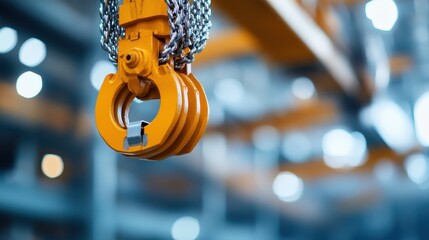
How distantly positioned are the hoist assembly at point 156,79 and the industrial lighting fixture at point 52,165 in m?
2.53

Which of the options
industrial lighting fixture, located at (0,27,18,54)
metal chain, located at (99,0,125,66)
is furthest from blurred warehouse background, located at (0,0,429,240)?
metal chain, located at (99,0,125,66)

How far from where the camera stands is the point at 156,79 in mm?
2232

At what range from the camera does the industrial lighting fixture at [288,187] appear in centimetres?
971

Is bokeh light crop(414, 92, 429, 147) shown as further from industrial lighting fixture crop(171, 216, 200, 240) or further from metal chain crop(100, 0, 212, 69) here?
metal chain crop(100, 0, 212, 69)

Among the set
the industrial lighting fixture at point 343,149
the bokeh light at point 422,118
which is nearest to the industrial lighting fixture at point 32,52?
the industrial lighting fixture at point 343,149

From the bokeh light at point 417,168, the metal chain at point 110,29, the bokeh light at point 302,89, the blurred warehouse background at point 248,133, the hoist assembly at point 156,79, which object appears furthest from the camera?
the bokeh light at point 417,168

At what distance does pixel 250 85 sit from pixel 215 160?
1.21 metres

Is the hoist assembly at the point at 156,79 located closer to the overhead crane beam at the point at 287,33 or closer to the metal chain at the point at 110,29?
the metal chain at the point at 110,29

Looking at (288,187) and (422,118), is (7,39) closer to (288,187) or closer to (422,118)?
(288,187)

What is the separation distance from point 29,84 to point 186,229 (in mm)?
2942

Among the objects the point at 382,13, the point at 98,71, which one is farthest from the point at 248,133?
the point at 98,71

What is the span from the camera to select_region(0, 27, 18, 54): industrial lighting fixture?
4371 mm

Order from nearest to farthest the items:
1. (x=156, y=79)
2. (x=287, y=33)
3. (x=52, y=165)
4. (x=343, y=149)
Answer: (x=156, y=79) < (x=52, y=165) < (x=287, y=33) < (x=343, y=149)

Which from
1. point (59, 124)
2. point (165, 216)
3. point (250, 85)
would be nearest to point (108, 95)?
point (59, 124)
